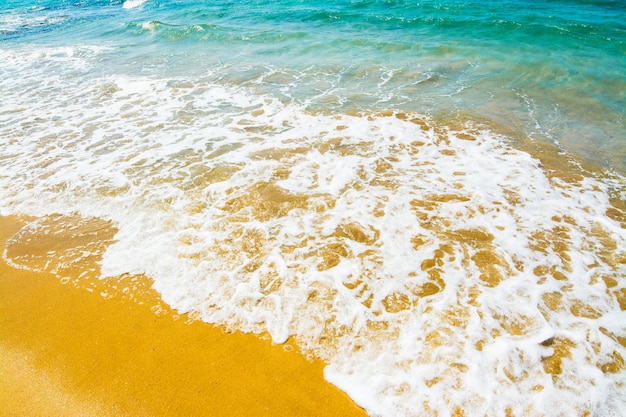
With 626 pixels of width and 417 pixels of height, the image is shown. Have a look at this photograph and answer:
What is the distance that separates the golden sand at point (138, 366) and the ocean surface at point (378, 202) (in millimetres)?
235

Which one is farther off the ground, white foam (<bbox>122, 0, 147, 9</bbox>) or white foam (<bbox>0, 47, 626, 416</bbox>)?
white foam (<bbox>0, 47, 626, 416</bbox>)

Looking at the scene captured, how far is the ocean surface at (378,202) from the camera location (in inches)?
147

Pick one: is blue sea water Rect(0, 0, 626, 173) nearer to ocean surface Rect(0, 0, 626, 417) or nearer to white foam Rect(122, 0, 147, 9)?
ocean surface Rect(0, 0, 626, 417)

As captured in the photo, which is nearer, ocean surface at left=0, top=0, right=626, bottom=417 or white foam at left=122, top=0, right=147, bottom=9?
ocean surface at left=0, top=0, right=626, bottom=417

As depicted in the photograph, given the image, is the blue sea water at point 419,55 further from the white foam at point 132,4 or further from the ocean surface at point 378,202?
the white foam at point 132,4

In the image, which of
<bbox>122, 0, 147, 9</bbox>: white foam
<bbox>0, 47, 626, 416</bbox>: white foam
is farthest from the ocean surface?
<bbox>122, 0, 147, 9</bbox>: white foam

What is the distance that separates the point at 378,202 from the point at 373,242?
1046mm

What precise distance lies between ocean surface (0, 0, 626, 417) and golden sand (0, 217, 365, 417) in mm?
235

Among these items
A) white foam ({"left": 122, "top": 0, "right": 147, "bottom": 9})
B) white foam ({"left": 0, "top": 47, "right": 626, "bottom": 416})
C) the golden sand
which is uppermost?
white foam ({"left": 0, "top": 47, "right": 626, "bottom": 416})

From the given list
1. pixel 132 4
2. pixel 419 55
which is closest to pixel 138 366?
pixel 419 55

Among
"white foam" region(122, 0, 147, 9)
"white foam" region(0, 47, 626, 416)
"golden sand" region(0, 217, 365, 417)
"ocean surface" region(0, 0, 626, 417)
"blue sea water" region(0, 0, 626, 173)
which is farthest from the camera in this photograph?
"white foam" region(122, 0, 147, 9)

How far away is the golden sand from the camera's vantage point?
134 inches

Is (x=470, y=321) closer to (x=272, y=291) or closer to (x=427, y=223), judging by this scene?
(x=427, y=223)

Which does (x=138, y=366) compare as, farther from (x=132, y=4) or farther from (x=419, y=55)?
(x=132, y=4)
